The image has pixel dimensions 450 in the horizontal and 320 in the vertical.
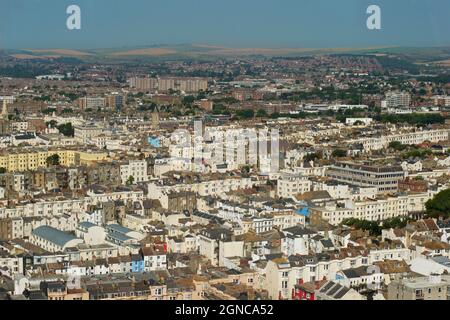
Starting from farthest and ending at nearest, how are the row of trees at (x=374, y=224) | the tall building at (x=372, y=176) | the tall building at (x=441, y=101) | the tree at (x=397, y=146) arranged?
the tall building at (x=441, y=101)
the tree at (x=397, y=146)
the tall building at (x=372, y=176)
the row of trees at (x=374, y=224)

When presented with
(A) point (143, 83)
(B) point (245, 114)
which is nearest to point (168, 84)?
(A) point (143, 83)

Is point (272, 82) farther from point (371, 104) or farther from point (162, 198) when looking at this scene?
point (162, 198)

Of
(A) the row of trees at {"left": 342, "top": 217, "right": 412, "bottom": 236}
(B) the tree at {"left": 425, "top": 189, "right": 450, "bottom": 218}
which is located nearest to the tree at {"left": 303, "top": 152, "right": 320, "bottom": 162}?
(B) the tree at {"left": 425, "top": 189, "right": 450, "bottom": 218}

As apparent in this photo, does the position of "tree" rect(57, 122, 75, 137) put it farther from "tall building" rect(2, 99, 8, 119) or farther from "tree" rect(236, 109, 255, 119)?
"tree" rect(236, 109, 255, 119)

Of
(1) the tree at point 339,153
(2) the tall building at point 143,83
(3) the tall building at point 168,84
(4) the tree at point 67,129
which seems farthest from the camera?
(3) the tall building at point 168,84

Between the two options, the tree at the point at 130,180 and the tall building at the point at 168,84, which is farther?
the tall building at the point at 168,84

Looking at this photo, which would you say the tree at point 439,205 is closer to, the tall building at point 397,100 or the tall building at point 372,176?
the tall building at point 372,176

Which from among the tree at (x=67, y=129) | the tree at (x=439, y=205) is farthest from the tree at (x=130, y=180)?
the tree at (x=67, y=129)

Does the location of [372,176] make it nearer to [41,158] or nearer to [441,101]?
[41,158]

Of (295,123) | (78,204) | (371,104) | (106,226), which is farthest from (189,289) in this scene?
(371,104)
